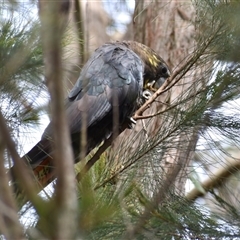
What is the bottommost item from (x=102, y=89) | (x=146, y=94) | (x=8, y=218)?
(x=8, y=218)

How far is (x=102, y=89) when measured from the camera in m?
3.49

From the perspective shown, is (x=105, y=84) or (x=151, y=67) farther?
(x=151, y=67)

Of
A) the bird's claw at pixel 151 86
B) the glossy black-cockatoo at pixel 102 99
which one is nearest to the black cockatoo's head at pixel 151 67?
the bird's claw at pixel 151 86

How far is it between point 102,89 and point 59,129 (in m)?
2.24

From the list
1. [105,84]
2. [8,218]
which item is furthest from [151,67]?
[8,218]

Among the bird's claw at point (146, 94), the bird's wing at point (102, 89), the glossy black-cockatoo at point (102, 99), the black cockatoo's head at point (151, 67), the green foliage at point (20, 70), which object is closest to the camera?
the green foliage at point (20, 70)

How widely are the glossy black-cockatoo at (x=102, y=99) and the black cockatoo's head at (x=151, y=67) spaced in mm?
108

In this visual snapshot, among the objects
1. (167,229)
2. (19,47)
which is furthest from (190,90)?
(19,47)

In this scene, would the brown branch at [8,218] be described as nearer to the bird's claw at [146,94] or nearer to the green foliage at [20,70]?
the green foliage at [20,70]

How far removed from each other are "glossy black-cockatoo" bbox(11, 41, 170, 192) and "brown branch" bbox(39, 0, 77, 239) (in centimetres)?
166

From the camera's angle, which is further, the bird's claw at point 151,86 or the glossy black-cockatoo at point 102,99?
the bird's claw at point 151,86

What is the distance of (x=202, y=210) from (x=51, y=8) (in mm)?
1538

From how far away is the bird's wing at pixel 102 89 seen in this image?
3203 mm

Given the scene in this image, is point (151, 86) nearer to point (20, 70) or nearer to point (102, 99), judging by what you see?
point (102, 99)
